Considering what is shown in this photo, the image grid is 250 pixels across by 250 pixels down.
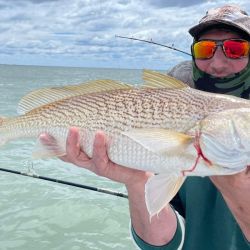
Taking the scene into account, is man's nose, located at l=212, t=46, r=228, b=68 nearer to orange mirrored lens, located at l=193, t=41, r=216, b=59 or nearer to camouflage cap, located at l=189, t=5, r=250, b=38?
orange mirrored lens, located at l=193, t=41, r=216, b=59

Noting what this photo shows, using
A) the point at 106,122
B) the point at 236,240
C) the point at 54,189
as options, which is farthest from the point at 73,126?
the point at 54,189

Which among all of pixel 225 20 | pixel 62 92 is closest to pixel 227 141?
pixel 62 92

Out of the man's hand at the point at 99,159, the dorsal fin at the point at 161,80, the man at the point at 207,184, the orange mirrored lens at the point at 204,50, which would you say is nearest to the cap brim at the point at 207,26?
the man at the point at 207,184

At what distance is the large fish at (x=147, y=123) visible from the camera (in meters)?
1.86

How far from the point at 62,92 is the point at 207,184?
3.19 feet

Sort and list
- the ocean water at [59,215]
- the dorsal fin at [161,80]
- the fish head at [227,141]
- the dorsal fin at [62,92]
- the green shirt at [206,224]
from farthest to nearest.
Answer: the ocean water at [59,215] → the green shirt at [206,224] → the dorsal fin at [62,92] → the dorsal fin at [161,80] → the fish head at [227,141]

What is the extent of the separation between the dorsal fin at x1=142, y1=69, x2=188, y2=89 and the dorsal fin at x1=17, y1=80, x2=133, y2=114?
0.38 ft

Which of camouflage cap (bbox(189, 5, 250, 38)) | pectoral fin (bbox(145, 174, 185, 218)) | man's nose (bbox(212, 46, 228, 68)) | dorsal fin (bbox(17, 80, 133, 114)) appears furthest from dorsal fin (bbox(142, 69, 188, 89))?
camouflage cap (bbox(189, 5, 250, 38))

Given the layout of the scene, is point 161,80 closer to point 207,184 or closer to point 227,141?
point 227,141

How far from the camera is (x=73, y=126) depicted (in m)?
2.21

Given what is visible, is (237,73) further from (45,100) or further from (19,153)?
(19,153)

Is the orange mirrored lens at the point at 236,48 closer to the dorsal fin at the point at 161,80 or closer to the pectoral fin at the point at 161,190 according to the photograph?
the dorsal fin at the point at 161,80

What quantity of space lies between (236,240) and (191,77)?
1.23 m

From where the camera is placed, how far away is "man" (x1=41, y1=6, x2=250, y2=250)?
6.95ft
